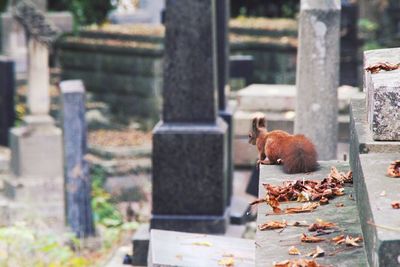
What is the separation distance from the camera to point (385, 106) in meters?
4.18

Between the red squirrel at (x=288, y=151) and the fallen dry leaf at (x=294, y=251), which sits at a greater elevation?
the red squirrel at (x=288, y=151)

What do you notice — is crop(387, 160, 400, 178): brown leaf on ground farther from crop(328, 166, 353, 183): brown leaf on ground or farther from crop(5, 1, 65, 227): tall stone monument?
crop(5, 1, 65, 227): tall stone monument

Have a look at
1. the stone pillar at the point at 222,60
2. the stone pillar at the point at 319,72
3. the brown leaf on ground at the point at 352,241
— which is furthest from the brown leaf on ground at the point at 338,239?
the stone pillar at the point at 222,60

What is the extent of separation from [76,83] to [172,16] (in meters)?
2.88

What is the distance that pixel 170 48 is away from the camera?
8562 millimetres

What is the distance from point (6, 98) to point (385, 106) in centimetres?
1252

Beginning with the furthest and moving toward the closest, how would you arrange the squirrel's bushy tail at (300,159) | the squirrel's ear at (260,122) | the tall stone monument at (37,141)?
the tall stone monument at (37,141) → the squirrel's ear at (260,122) → the squirrel's bushy tail at (300,159)

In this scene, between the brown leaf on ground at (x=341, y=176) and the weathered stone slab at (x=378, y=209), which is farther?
the brown leaf on ground at (x=341, y=176)

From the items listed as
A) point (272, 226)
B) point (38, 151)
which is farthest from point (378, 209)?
point (38, 151)

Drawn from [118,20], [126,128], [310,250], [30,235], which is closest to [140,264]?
[30,235]

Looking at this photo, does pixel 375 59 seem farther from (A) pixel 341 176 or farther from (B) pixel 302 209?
(B) pixel 302 209

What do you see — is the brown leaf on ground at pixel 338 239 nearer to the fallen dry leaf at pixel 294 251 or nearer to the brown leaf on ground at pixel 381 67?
the fallen dry leaf at pixel 294 251

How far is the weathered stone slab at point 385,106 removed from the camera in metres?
4.16

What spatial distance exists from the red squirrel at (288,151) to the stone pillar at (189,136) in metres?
2.89
